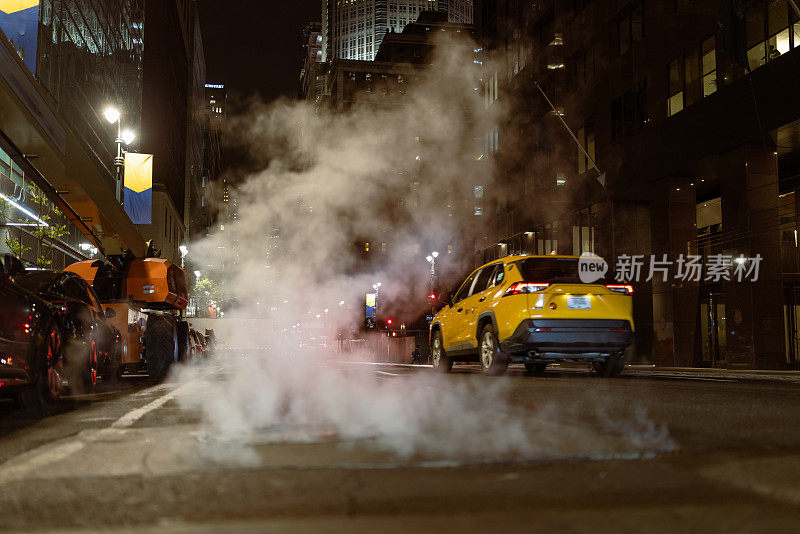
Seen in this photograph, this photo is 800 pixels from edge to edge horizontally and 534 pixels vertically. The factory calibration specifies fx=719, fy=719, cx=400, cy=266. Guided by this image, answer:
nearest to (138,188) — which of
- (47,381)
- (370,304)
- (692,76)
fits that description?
(692,76)

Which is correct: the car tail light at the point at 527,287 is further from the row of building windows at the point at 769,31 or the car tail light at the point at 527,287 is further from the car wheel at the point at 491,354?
the row of building windows at the point at 769,31

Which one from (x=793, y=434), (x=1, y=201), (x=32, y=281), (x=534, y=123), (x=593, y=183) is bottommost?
(x=793, y=434)

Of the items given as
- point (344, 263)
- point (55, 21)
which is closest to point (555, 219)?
point (55, 21)

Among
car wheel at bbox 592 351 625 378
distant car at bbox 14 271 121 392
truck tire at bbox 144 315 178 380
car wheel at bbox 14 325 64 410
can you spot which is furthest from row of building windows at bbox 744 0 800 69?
car wheel at bbox 14 325 64 410

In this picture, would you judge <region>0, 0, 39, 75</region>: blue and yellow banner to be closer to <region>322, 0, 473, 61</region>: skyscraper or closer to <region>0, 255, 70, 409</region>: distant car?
<region>0, 255, 70, 409</region>: distant car

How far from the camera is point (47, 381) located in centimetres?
708

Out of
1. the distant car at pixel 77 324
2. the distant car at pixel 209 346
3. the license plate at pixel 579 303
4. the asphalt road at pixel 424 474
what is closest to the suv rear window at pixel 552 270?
the license plate at pixel 579 303

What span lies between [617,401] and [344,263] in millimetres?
94205

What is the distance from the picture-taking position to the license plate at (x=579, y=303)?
1001 centimetres

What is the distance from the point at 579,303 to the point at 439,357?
163 inches

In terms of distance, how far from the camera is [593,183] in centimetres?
2842

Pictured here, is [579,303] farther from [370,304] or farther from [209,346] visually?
[370,304]

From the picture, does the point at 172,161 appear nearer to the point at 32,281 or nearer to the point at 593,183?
the point at 593,183

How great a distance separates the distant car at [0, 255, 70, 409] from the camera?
239 inches
